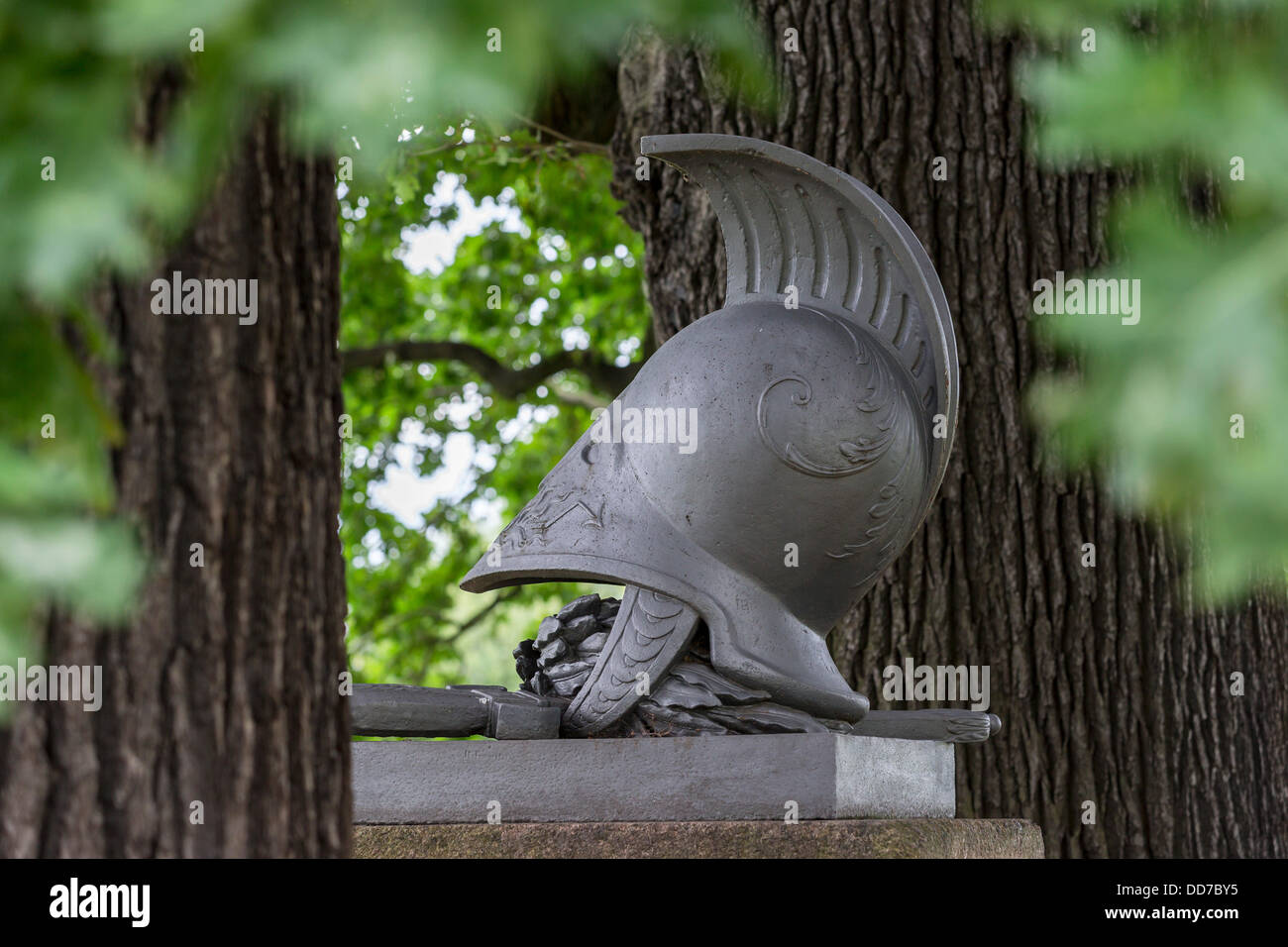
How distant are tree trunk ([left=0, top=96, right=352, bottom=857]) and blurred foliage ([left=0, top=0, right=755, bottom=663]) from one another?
66 cm

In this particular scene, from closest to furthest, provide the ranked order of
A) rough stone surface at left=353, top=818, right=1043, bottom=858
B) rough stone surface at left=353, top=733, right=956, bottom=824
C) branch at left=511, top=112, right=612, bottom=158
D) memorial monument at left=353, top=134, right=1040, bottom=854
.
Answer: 1. rough stone surface at left=353, top=818, right=1043, bottom=858
2. rough stone surface at left=353, top=733, right=956, bottom=824
3. memorial monument at left=353, top=134, right=1040, bottom=854
4. branch at left=511, top=112, right=612, bottom=158

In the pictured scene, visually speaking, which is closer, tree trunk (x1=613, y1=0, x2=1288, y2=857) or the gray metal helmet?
the gray metal helmet

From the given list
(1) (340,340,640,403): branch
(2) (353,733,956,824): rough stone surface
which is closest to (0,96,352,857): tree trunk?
(2) (353,733,956,824): rough stone surface

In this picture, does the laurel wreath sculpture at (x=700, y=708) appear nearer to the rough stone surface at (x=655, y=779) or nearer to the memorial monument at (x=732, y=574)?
the memorial monument at (x=732, y=574)

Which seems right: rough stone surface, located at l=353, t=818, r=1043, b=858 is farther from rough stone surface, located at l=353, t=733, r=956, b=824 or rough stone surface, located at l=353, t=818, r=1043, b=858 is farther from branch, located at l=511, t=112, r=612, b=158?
branch, located at l=511, t=112, r=612, b=158

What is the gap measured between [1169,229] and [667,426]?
9.58ft

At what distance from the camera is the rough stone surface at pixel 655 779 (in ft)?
12.3

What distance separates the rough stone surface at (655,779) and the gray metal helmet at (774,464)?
0.19 meters

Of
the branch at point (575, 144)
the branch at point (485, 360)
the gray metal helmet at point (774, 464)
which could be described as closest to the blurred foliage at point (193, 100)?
the gray metal helmet at point (774, 464)

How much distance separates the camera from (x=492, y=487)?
10789mm

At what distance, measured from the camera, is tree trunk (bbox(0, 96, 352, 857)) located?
214cm
